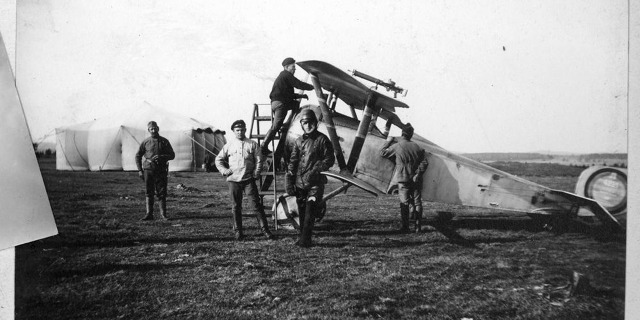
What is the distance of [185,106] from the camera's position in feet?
10.7

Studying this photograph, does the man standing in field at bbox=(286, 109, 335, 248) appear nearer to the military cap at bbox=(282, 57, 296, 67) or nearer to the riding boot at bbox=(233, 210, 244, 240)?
the military cap at bbox=(282, 57, 296, 67)

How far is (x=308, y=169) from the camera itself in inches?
126

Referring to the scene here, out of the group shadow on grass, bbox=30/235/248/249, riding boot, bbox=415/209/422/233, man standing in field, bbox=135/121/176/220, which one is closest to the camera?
shadow on grass, bbox=30/235/248/249

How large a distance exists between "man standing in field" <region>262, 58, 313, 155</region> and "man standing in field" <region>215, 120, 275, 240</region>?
0.65 ft

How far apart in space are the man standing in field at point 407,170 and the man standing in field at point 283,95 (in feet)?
3.44

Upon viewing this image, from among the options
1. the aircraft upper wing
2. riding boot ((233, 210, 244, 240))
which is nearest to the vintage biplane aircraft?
the aircraft upper wing

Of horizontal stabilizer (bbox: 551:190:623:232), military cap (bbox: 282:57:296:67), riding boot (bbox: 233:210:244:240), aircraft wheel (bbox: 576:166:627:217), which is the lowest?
riding boot (bbox: 233:210:244:240)

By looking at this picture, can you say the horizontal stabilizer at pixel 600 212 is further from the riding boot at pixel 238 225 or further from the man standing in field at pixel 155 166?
the man standing in field at pixel 155 166

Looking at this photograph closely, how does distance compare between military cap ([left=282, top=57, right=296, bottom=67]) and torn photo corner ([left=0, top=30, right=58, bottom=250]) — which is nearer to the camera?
military cap ([left=282, top=57, right=296, bottom=67])

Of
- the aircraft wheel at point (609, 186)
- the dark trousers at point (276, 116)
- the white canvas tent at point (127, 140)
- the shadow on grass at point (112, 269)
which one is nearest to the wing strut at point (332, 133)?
the dark trousers at point (276, 116)

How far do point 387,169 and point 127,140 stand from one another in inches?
133

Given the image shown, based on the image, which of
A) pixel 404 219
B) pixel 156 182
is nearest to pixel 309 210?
pixel 404 219

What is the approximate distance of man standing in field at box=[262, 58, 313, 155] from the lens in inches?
120

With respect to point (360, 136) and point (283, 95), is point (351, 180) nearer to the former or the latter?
point (360, 136)
